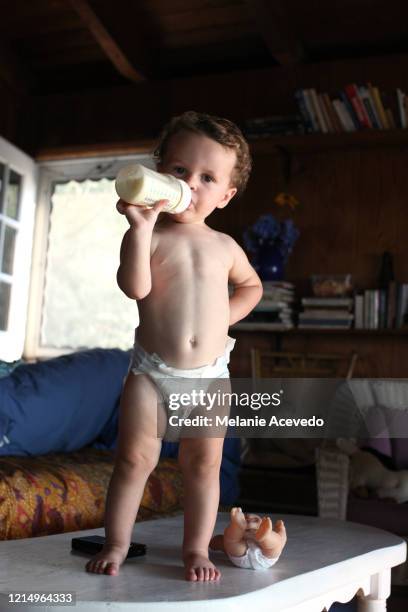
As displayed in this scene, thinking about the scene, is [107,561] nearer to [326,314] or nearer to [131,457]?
[131,457]

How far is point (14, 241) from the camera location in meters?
4.27

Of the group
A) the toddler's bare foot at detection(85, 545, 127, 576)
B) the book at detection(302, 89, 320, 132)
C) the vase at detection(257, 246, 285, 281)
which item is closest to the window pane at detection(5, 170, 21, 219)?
the vase at detection(257, 246, 285, 281)

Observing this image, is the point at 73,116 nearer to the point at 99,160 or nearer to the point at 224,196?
the point at 99,160

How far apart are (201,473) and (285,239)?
2.59 metres

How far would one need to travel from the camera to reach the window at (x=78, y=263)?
4320 millimetres

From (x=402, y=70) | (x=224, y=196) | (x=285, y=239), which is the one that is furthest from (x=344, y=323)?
(x=224, y=196)

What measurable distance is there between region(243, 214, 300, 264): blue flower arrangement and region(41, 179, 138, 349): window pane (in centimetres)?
85

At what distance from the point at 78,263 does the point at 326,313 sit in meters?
1.55

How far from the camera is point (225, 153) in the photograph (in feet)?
4.20

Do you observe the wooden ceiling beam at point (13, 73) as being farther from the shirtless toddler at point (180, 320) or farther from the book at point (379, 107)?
the shirtless toddler at point (180, 320)

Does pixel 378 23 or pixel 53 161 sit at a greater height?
pixel 378 23

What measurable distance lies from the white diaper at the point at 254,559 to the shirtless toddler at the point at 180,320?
2.6 inches

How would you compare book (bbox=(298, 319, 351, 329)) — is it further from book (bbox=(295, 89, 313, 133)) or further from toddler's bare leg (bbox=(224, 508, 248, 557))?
toddler's bare leg (bbox=(224, 508, 248, 557))

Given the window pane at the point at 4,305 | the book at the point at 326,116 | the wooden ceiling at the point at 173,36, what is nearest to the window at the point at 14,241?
the window pane at the point at 4,305
